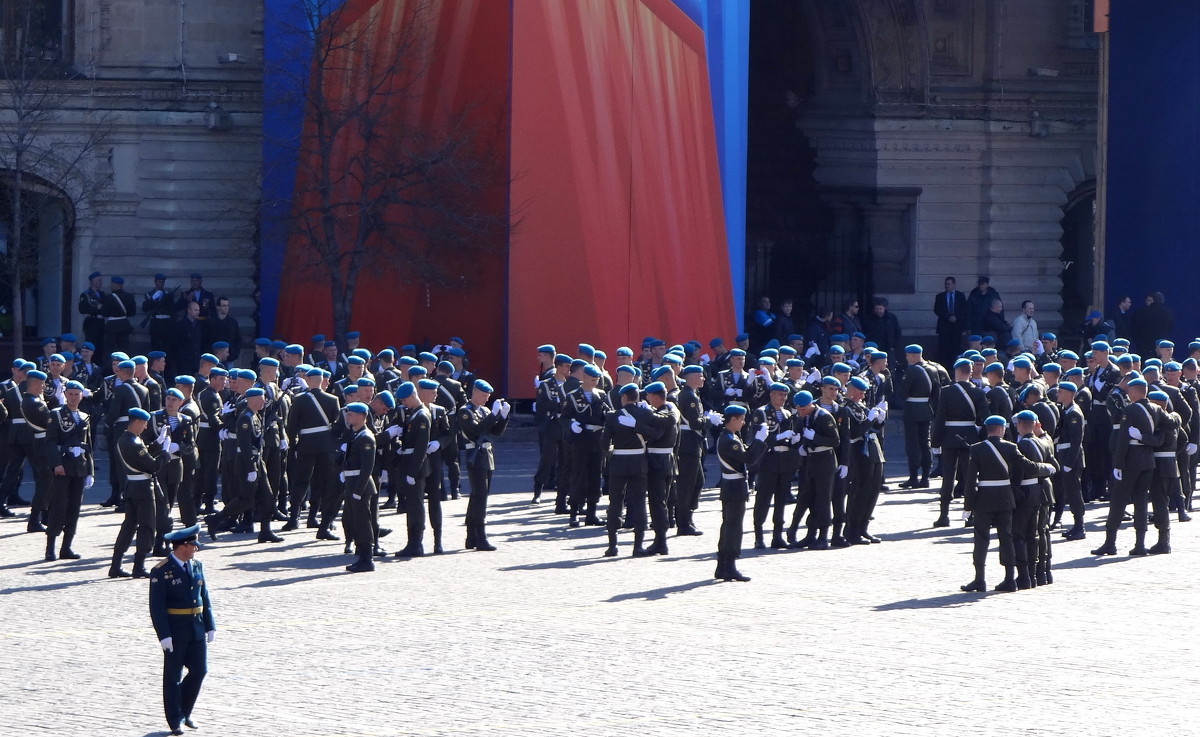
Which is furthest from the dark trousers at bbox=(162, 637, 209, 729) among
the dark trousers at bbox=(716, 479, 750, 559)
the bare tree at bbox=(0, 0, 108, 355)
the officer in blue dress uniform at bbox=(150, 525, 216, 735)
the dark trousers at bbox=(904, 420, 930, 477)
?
the bare tree at bbox=(0, 0, 108, 355)

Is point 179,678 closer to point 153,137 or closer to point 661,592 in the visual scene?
point 661,592

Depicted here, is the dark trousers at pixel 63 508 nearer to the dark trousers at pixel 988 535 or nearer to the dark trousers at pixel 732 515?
the dark trousers at pixel 732 515

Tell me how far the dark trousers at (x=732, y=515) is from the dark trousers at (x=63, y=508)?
5.84m

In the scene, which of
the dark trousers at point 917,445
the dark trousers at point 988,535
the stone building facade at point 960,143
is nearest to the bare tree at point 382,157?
the dark trousers at point 917,445

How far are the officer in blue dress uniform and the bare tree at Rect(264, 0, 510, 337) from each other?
1581 cm

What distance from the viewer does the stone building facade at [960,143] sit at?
111 ft

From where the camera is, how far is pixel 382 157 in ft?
89.2

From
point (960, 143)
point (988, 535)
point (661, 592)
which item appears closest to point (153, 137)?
point (960, 143)

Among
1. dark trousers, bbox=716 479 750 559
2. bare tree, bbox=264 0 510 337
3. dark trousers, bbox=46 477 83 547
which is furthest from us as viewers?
bare tree, bbox=264 0 510 337

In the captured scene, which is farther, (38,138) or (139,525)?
(38,138)

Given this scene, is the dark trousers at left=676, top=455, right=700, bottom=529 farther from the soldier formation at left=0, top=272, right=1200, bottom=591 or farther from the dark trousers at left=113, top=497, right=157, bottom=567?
the dark trousers at left=113, top=497, right=157, bottom=567

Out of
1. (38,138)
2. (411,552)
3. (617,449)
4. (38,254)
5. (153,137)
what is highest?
(153,137)

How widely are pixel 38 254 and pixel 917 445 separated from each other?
48.6 ft

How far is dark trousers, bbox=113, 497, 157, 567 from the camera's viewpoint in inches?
615
